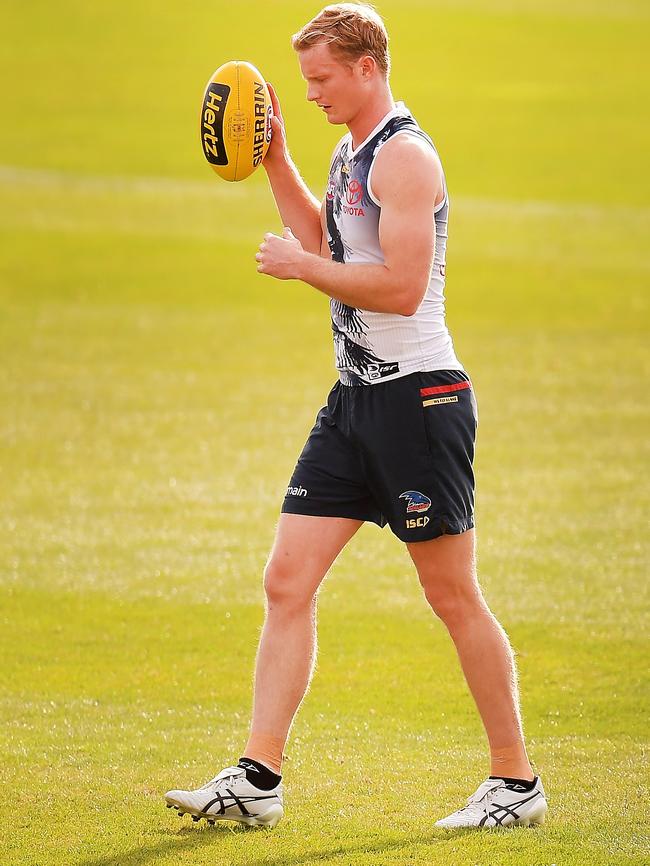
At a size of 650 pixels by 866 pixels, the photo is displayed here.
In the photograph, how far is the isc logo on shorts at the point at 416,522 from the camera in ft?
13.7

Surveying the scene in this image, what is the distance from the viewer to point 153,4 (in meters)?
39.4

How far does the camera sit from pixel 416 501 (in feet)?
13.8

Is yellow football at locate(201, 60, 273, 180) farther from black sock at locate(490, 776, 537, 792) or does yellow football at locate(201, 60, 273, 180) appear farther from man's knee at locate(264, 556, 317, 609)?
black sock at locate(490, 776, 537, 792)

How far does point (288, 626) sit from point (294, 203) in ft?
4.71

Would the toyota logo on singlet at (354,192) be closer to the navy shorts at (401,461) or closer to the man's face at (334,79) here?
the man's face at (334,79)

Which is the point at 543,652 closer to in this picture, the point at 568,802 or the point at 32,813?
the point at 568,802

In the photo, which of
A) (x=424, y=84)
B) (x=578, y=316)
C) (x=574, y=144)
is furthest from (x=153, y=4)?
(x=578, y=316)

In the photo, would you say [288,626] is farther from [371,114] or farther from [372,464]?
[371,114]

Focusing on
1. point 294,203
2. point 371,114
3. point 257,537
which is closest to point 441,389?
point 371,114

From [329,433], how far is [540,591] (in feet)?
9.21

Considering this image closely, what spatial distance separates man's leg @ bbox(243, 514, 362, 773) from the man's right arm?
1.01 metres

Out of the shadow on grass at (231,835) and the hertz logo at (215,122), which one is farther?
the hertz logo at (215,122)

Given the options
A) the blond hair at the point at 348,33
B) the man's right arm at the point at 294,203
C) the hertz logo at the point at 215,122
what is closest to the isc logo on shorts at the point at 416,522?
the man's right arm at the point at 294,203

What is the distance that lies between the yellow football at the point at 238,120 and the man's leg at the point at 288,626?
1.31 meters
